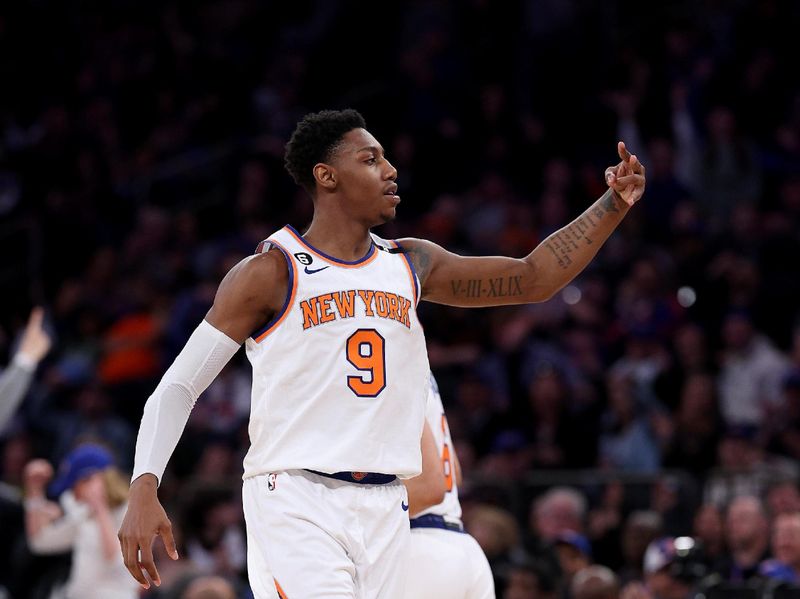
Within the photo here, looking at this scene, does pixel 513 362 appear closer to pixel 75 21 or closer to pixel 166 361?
pixel 166 361

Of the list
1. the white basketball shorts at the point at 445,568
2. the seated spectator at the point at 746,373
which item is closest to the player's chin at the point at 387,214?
the white basketball shorts at the point at 445,568

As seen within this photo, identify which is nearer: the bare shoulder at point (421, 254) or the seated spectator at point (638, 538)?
the bare shoulder at point (421, 254)

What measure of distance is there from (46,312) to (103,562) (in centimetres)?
606

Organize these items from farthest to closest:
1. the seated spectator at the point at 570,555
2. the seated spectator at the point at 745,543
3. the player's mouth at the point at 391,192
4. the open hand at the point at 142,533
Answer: the seated spectator at the point at 570,555 < the seated spectator at the point at 745,543 < the player's mouth at the point at 391,192 < the open hand at the point at 142,533

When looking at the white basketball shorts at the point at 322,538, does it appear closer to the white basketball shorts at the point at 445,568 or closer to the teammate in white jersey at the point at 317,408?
the teammate in white jersey at the point at 317,408

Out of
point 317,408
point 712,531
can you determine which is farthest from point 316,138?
point 712,531

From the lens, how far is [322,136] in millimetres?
4910

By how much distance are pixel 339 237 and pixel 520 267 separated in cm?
65

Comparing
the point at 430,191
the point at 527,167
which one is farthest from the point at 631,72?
the point at 430,191

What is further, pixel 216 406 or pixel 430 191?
pixel 430 191

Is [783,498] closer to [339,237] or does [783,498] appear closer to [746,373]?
[746,373]

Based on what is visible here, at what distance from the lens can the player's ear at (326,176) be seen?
4875 millimetres

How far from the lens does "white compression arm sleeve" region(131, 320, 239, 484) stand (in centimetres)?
453

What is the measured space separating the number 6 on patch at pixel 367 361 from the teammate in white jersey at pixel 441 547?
624 millimetres
